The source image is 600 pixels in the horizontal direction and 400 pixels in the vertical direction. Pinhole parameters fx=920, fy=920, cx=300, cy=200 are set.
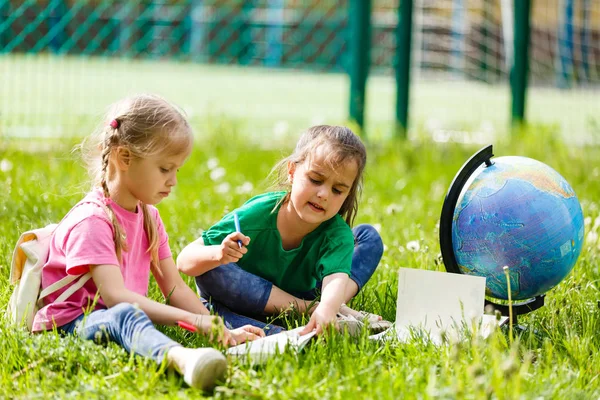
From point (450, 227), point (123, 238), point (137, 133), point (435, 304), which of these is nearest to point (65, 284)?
point (123, 238)

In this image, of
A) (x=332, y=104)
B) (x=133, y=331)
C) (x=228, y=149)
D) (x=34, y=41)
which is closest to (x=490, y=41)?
(x=332, y=104)

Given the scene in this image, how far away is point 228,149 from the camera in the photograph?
27.5 ft

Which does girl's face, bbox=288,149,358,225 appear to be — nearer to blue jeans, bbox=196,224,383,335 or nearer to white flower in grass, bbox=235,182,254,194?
blue jeans, bbox=196,224,383,335

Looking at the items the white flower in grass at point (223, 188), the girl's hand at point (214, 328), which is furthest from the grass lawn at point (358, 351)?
the girl's hand at point (214, 328)

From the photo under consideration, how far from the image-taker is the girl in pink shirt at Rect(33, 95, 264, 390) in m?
3.36

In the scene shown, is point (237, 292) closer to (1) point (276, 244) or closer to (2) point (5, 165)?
(1) point (276, 244)

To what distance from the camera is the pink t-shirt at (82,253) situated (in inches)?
135

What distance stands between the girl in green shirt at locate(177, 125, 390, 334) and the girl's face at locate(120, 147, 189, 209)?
13.8 inches

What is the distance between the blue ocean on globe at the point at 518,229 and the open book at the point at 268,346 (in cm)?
86

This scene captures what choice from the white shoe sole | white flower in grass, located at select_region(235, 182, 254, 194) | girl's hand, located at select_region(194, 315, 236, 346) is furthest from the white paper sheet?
white flower in grass, located at select_region(235, 182, 254, 194)

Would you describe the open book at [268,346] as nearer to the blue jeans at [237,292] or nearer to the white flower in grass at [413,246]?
the blue jeans at [237,292]

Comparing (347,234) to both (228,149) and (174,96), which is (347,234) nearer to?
(228,149)

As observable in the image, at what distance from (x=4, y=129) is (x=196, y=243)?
4.34 m

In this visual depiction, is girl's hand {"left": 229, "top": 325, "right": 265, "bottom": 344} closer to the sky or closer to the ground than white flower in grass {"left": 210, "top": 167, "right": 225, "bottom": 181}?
closer to the ground
